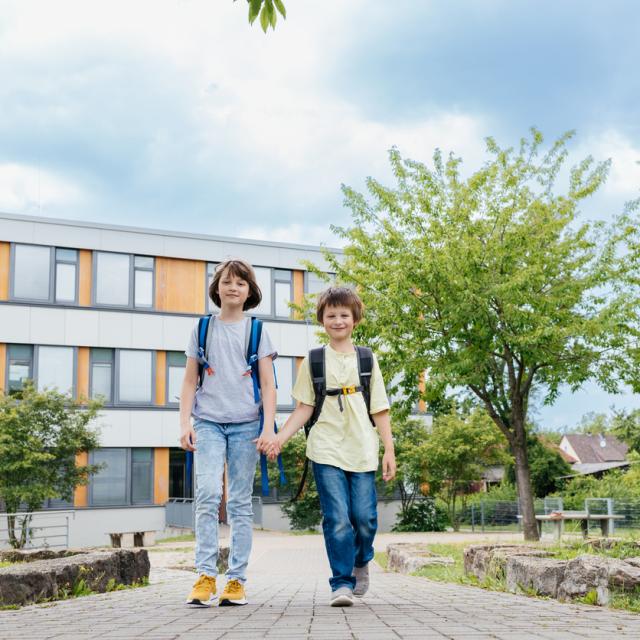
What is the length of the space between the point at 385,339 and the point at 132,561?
10.6m

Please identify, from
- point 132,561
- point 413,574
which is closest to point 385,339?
point 413,574

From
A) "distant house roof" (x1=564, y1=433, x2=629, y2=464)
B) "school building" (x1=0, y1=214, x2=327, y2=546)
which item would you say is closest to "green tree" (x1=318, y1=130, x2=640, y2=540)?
"school building" (x1=0, y1=214, x2=327, y2=546)

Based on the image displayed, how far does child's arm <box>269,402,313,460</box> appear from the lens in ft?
15.7

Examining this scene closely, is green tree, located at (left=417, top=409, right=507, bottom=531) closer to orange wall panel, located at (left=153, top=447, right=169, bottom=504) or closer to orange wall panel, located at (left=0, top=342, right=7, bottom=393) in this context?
orange wall panel, located at (left=153, top=447, right=169, bottom=504)

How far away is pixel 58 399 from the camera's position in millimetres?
23953

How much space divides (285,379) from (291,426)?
2831 centimetres

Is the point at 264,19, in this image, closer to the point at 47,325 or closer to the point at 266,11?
the point at 266,11

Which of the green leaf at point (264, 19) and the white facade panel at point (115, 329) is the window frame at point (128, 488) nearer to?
the white facade panel at point (115, 329)

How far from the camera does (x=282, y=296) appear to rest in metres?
33.2

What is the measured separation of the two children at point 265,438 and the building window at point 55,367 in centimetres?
2538

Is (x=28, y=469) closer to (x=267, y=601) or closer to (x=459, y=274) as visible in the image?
(x=459, y=274)

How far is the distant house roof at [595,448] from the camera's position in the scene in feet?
281

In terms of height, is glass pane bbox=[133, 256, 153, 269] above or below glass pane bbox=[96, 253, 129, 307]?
above

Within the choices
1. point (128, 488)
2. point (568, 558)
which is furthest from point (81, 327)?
point (568, 558)
